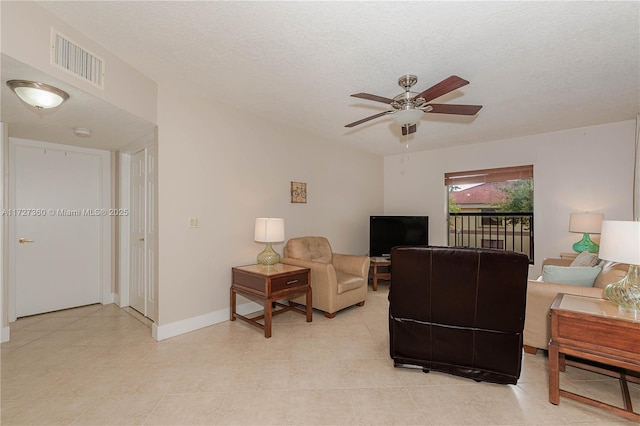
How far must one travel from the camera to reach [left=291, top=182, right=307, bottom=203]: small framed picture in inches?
166

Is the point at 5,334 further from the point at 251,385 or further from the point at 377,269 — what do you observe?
the point at 377,269

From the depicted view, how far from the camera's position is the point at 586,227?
3789mm

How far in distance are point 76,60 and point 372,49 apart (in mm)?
2115

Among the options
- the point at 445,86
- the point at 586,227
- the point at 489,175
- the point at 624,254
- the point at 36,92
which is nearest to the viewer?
the point at 624,254

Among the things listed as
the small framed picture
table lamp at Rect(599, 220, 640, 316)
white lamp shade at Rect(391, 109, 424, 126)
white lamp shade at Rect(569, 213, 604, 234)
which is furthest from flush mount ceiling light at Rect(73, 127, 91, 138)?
white lamp shade at Rect(569, 213, 604, 234)

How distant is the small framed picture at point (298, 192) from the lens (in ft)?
13.8

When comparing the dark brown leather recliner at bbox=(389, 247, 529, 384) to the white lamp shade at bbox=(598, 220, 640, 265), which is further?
the dark brown leather recliner at bbox=(389, 247, 529, 384)

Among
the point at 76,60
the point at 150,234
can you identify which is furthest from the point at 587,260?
the point at 76,60

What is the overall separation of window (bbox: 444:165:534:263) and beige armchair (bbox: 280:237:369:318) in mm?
2535

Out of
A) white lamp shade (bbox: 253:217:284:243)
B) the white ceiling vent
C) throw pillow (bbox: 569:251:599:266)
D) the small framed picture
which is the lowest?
throw pillow (bbox: 569:251:599:266)

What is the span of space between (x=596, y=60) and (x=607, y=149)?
2356 mm

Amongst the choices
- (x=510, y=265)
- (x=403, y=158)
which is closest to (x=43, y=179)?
(x=510, y=265)

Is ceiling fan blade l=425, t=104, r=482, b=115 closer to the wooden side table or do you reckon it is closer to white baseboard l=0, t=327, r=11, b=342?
the wooden side table

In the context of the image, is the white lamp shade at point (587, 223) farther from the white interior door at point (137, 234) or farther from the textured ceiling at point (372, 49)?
the white interior door at point (137, 234)
